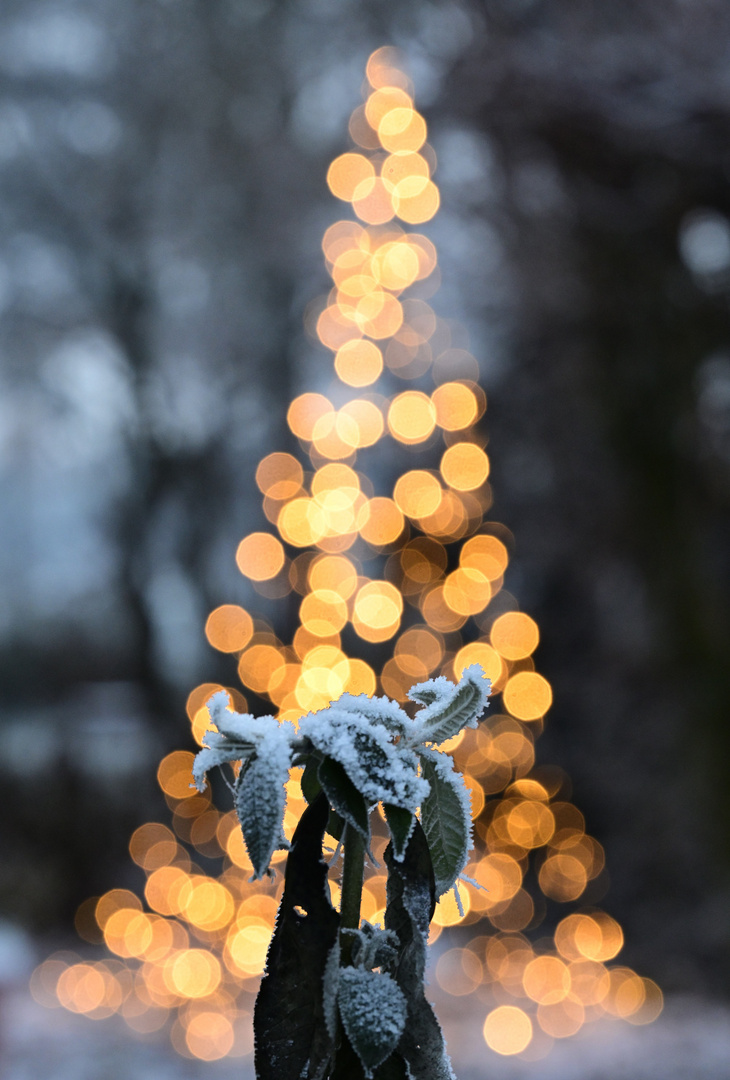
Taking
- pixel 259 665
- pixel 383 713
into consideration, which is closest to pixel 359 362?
pixel 259 665

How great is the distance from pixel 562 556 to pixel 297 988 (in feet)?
8.67

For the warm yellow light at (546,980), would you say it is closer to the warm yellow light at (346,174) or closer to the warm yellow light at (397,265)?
the warm yellow light at (397,265)

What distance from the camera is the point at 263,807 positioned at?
35 cm

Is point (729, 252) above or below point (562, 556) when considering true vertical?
above

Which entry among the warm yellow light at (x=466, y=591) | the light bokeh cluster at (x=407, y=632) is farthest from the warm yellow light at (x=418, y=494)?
the warm yellow light at (x=466, y=591)

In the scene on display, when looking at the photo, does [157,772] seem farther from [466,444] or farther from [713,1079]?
[713,1079]

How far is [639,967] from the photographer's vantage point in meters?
2.69

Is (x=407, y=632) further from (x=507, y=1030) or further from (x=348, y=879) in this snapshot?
(x=348, y=879)

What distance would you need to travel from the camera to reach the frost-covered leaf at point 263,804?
35 centimetres

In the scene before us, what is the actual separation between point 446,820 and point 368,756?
7 cm

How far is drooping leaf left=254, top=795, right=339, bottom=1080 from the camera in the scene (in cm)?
36

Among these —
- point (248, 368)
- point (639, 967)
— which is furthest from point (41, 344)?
point (639, 967)

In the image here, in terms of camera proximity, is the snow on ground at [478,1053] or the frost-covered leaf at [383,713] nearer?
the frost-covered leaf at [383,713]

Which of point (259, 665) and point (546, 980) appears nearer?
point (546, 980)
